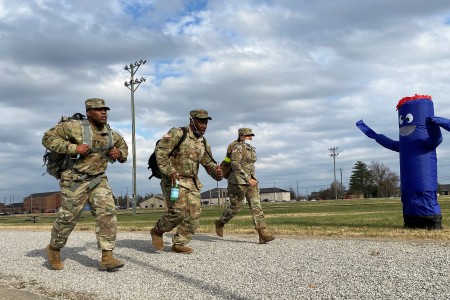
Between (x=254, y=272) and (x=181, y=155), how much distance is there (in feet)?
8.72

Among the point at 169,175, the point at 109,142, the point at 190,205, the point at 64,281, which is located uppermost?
the point at 109,142

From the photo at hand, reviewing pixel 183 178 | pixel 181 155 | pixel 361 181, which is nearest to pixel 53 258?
pixel 183 178

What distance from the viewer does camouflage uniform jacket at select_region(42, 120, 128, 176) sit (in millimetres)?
6293

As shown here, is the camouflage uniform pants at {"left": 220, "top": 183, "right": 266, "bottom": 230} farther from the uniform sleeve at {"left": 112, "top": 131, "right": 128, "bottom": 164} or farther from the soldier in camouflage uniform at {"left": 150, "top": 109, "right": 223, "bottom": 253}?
the uniform sleeve at {"left": 112, "top": 131, "right": 128, "bottom": 164}

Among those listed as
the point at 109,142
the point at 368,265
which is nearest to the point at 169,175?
the point at 109,142

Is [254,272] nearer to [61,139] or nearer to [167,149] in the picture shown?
[167,149]

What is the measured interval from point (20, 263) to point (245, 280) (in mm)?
4092

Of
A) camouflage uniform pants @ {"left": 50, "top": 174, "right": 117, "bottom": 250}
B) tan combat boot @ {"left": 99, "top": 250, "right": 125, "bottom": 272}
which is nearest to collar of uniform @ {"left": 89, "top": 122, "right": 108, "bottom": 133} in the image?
camouflage uniform pants @ {"left": 50, "top": 174, "right": 117, "bottom": 250}

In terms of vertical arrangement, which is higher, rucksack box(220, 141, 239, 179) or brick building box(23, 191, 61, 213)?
rucksack box(220, 141, 239, 179)

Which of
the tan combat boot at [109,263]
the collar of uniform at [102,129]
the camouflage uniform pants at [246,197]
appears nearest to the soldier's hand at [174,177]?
the collar of uniform at [102,129]

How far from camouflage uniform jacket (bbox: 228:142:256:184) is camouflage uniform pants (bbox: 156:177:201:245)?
1.46 metres

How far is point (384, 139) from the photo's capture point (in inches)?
466

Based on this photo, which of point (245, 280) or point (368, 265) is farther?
point (368, 265)

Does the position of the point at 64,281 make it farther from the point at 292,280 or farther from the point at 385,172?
the point at 385,172
